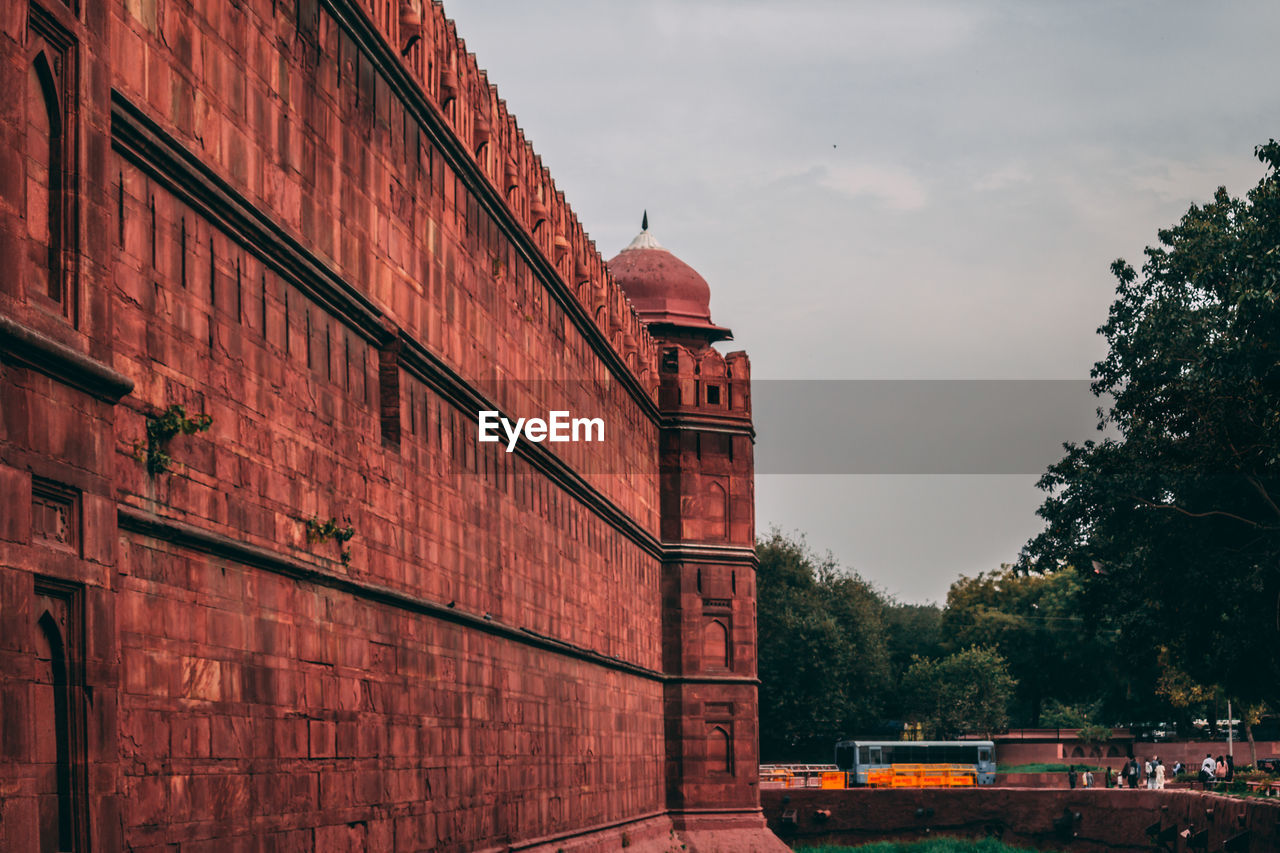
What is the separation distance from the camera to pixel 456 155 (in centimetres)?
1825

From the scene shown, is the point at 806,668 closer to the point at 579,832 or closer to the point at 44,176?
the point at 579,832

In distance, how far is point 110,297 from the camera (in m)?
9.27

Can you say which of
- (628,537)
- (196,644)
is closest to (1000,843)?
(628,537)

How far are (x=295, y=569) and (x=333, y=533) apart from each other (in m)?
1.07

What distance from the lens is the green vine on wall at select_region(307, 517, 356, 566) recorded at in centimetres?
1340

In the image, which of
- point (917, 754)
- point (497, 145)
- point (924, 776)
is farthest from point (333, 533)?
point (917, 754)

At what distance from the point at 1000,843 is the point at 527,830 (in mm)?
25564

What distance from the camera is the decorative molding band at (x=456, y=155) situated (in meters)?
15.0

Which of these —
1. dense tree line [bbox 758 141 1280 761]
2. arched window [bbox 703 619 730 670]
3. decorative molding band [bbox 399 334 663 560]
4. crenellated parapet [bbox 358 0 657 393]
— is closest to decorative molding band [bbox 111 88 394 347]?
decorative molding band [bbox 399 334 663 560]

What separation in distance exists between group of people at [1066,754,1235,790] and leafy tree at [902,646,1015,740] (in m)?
7.67

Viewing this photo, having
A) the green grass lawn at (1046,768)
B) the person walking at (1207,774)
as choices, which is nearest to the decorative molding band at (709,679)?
the person walking at (1207,774)

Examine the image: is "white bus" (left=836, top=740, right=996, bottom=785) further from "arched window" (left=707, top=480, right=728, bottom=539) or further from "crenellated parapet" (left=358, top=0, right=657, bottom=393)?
"crenellated parapet" (left=358, top=0, right=657, bottom=393)

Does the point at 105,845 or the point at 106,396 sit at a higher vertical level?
the point at 106,396

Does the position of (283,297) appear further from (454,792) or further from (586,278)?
(586,278)
